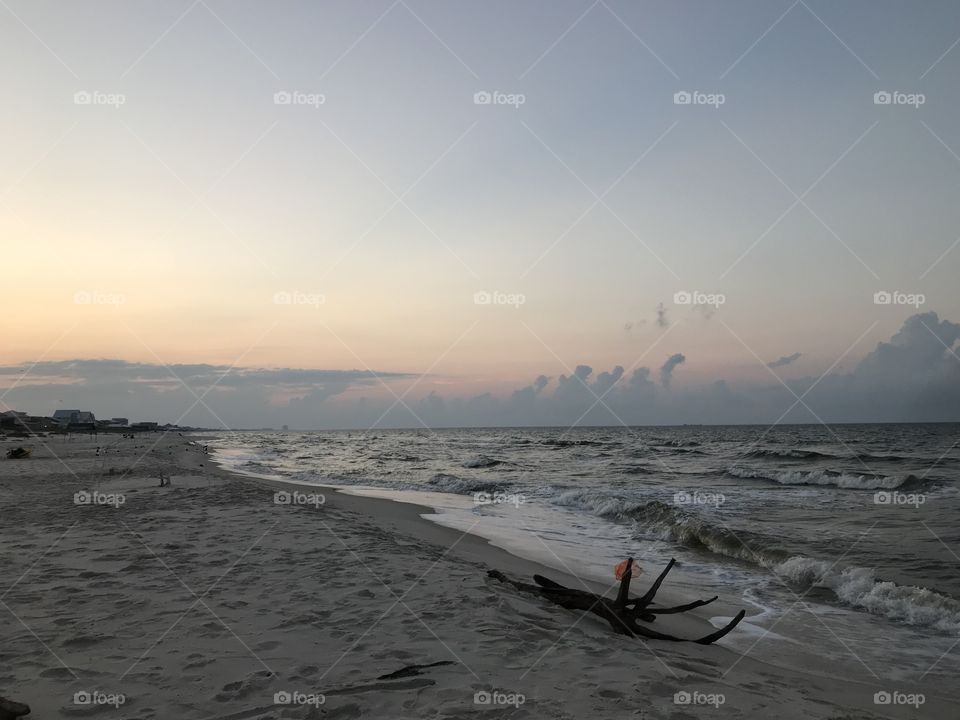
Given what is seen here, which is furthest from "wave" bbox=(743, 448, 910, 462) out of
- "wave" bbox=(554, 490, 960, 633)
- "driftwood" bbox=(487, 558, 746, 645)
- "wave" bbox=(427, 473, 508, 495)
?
"driftwood" bbox=(487, 558, 746, 645)

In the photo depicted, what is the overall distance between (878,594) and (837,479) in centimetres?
2313

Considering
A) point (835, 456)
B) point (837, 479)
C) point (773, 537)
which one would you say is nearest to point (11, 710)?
point (773, 537)

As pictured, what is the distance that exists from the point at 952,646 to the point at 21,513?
62.7 ft

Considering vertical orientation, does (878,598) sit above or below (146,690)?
below

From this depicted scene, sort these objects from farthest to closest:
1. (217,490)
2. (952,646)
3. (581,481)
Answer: (581,481), (217,490), (952,646)

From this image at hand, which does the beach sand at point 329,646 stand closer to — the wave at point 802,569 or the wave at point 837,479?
the wave at point 802,569

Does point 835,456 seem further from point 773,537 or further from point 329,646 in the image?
point 329,646

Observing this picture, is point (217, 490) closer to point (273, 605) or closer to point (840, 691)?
point (273, 605)

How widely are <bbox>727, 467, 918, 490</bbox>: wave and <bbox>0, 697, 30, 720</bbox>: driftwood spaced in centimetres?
3173

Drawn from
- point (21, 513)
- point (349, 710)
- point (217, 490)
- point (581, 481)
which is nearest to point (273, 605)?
point (349, 710)

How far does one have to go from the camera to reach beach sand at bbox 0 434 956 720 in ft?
15.5

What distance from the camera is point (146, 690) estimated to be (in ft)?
15.6

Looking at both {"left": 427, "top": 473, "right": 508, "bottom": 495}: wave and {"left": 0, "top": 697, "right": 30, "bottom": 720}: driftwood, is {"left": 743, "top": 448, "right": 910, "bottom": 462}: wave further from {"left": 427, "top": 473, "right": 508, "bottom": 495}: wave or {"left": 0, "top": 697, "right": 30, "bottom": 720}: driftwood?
{"left": 0, "top": 697, "right": 30, "bottom": 720}: driftwood

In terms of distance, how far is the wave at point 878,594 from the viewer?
8.94m
